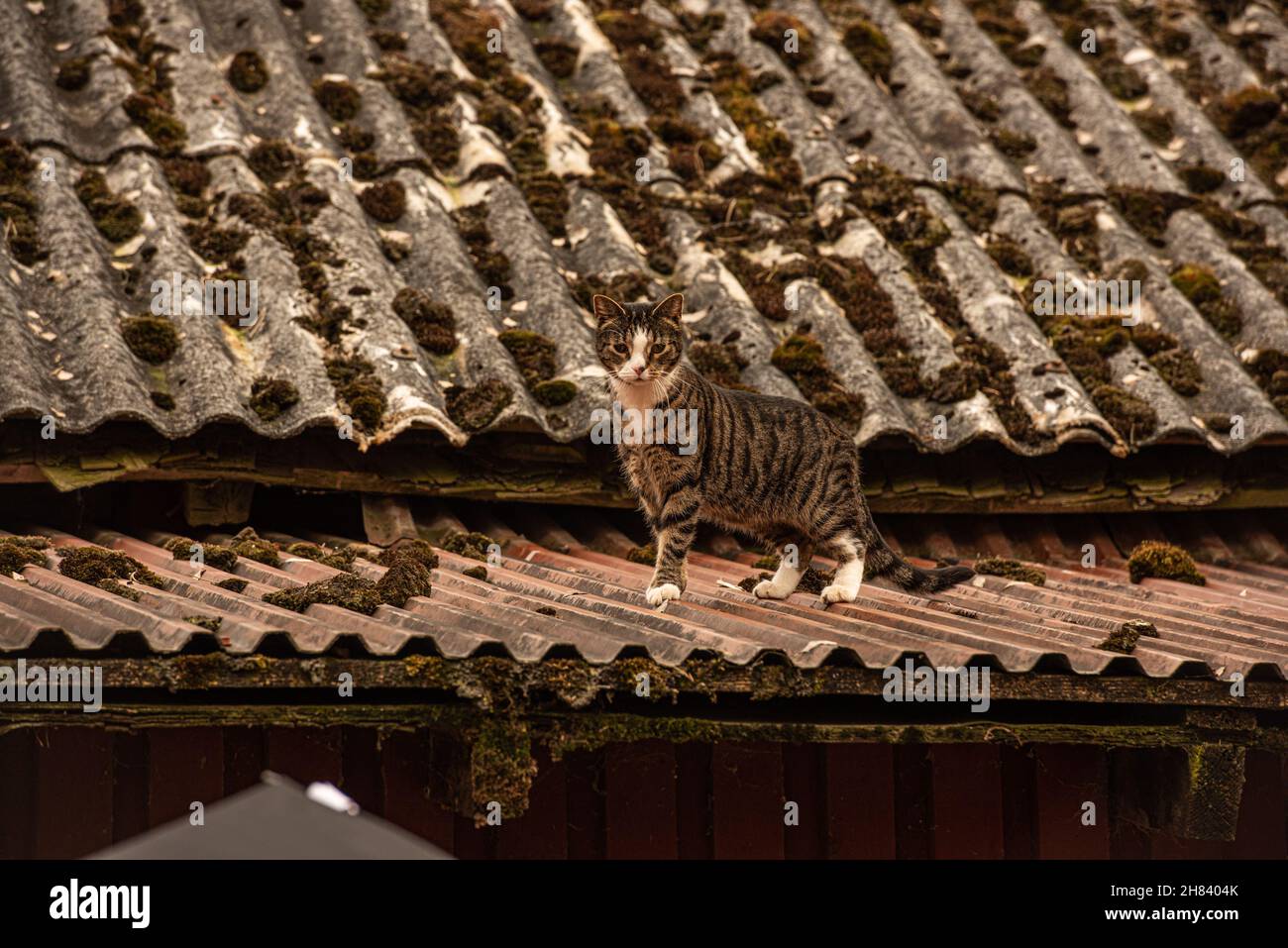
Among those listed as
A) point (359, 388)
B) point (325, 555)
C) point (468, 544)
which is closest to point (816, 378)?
point (468, 544)

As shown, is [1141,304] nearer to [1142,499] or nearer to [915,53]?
[1142,499]

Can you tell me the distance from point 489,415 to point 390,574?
122 centimetres

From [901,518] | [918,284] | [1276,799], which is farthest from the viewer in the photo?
[918,284]

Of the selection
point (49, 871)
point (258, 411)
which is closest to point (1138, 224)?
point (258, 411)

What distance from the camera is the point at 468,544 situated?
5.64 m

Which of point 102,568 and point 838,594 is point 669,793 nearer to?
point 838,594

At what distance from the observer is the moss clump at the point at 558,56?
28.3ft

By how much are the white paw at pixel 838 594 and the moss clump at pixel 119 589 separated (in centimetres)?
232

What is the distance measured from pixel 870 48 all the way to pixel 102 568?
21.3 ft

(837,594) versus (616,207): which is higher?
(616,207)

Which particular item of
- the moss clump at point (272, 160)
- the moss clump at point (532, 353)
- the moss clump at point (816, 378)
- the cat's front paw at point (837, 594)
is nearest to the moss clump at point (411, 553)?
the moss clump at point (532, 353)

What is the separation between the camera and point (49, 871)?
379cm

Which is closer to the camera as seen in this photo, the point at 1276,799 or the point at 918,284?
the point at 1276,799

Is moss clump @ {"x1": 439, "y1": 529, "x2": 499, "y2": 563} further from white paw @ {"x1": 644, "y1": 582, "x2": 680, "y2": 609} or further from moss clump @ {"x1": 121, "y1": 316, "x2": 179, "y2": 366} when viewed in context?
moss clump @ {"x1": 121, "y1": 316, "x2": 179, "y2": 366}
